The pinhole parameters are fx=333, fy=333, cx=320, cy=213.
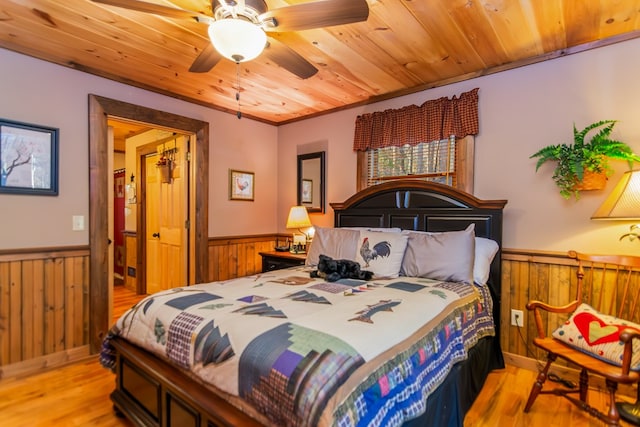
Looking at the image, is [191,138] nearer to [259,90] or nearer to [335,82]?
[259,90]

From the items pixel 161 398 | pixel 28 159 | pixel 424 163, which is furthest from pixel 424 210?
pixel 28 159

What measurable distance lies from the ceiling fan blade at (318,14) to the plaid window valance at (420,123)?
5.34 feet

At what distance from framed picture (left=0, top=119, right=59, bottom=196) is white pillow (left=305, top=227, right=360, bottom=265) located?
2138 millimetres

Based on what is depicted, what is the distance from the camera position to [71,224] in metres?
2.74

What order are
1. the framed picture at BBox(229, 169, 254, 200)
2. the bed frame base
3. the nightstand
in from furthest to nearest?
the framed picture at BBox(229, 169, 254, 200) < the nightstand < the bed frame base

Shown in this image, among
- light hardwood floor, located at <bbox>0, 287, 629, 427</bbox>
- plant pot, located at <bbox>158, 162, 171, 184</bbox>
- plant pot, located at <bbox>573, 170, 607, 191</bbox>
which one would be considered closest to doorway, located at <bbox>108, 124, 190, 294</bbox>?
plant pot, located at <bbox>158, 162, 171, 184</bbox>

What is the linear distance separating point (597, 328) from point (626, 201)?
762 mm

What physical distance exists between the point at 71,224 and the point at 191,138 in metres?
1.41

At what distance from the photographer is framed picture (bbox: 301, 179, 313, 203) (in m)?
4.07

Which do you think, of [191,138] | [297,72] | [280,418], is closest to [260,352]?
[280,418]

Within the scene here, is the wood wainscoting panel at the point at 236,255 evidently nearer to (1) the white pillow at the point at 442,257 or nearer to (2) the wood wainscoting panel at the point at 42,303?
(2) the wood wainscoting panel at the point at 42,303

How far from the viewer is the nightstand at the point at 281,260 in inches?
131

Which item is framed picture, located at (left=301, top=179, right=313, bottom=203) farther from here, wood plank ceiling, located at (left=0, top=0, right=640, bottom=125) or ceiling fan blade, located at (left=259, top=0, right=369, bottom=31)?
ceiling fan blade, located at (left=259, top=0, right=369, bottom=31)

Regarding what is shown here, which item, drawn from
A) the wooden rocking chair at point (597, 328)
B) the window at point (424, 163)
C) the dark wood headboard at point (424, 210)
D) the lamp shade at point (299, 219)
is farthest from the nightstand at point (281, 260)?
the wooden rocking chair at point (597, 328)
